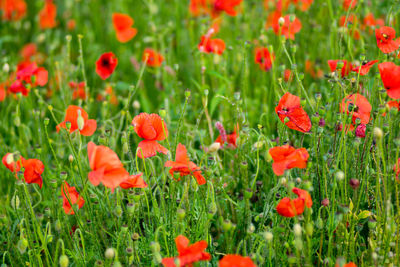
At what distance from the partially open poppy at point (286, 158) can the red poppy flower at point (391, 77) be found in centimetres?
33

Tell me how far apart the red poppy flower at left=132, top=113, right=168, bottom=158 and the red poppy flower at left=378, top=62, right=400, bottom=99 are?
68 cm

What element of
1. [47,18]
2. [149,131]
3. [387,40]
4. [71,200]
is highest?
[387,40]

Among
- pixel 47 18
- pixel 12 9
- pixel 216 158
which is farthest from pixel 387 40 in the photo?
pixel 12 9

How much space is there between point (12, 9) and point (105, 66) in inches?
61.3

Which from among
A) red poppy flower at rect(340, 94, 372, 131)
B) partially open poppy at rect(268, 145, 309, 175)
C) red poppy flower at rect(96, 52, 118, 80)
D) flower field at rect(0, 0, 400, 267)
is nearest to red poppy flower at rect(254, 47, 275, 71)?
flower field at rect(0, 0, 400, 267)

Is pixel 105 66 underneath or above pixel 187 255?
above

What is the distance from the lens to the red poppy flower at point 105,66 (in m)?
2.14

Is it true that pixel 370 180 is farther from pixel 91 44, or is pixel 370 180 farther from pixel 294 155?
pixel 91 44

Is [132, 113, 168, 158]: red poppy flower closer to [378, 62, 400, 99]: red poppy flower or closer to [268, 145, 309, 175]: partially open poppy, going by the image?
[268, 145, 309, 175]: partially open poppy

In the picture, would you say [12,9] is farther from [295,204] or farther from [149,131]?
[295,204]

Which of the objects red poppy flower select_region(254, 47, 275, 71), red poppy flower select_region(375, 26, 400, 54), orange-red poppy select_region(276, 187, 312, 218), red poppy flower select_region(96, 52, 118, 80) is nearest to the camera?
orange-red poppy select_region(276, 187, 312, 218)

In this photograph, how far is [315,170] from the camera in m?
1.74

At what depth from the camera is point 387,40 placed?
168 cm

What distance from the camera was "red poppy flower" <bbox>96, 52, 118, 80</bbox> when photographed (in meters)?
2.14
